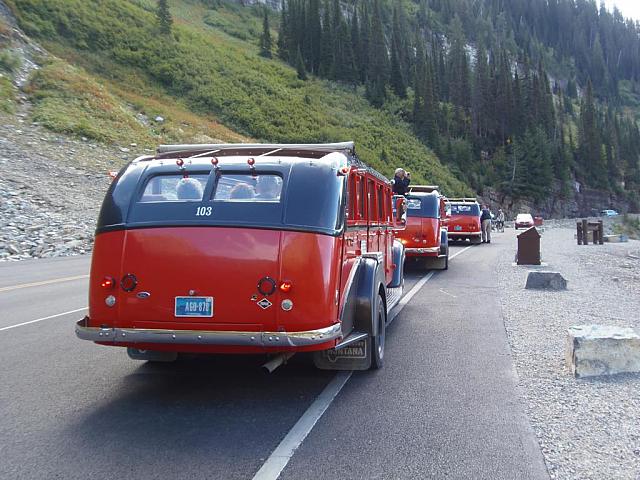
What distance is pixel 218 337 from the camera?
5.16 metres

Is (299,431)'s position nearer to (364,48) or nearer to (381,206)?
(381,206)

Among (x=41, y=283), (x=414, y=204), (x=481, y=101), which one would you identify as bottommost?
(x=41, y=283)

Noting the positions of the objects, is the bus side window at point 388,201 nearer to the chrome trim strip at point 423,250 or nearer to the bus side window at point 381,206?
the bus side window at point 381,206

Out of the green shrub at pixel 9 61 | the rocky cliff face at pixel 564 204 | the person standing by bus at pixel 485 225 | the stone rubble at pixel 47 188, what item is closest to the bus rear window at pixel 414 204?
the stone rubble at pixel 47 188

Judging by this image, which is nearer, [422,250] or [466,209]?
[422,250]

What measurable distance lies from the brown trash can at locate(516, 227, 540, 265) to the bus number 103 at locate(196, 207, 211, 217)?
47.7 ft

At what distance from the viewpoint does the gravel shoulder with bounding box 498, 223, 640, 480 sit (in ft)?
14.6

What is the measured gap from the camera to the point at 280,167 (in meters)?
5.75

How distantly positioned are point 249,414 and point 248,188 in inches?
78.0

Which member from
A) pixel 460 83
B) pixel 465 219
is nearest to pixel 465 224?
pixel 465 219

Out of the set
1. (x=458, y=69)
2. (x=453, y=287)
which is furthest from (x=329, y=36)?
(x=453, y=287)

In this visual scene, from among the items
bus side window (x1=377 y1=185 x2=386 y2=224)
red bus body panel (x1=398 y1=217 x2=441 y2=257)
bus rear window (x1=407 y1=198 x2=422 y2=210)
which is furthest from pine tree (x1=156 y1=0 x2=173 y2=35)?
bus side window (x1=377 y1=185 x2=386 y2=224)

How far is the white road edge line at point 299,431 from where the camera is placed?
4.16 meters

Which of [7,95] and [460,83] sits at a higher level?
[460,83]
